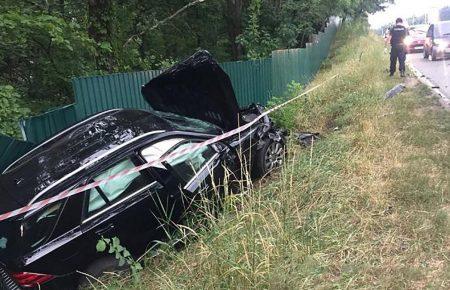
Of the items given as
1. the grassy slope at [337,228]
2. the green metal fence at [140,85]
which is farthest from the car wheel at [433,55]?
the grassy slope at [337,228]

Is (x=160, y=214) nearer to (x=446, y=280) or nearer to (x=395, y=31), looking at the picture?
(x=446, y=280)

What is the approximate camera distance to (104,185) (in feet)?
12.6

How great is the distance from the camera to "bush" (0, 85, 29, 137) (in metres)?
6.00

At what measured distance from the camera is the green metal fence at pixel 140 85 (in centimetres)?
609

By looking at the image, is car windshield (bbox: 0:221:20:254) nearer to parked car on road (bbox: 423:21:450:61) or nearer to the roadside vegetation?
the roadside vegetation

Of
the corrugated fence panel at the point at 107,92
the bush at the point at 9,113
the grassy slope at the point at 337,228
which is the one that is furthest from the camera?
the corrugated fence panel at the point at 107,92

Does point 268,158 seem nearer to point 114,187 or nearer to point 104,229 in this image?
point 114,187

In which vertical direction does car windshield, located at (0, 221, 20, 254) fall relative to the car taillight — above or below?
above

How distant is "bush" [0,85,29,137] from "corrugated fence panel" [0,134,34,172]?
825mm

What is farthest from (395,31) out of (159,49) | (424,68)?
(159,49)

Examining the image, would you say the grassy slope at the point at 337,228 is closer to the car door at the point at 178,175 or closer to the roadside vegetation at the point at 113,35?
the car door at the point at 178,175

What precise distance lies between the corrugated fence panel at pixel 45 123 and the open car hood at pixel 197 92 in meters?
1.43

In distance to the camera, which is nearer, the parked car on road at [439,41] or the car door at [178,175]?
the car door at [178,175]

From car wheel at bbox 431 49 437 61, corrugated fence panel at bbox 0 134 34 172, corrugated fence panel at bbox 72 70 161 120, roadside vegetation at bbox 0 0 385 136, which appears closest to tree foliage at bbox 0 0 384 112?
roadside vegetation at bbox 0 0 385 136
